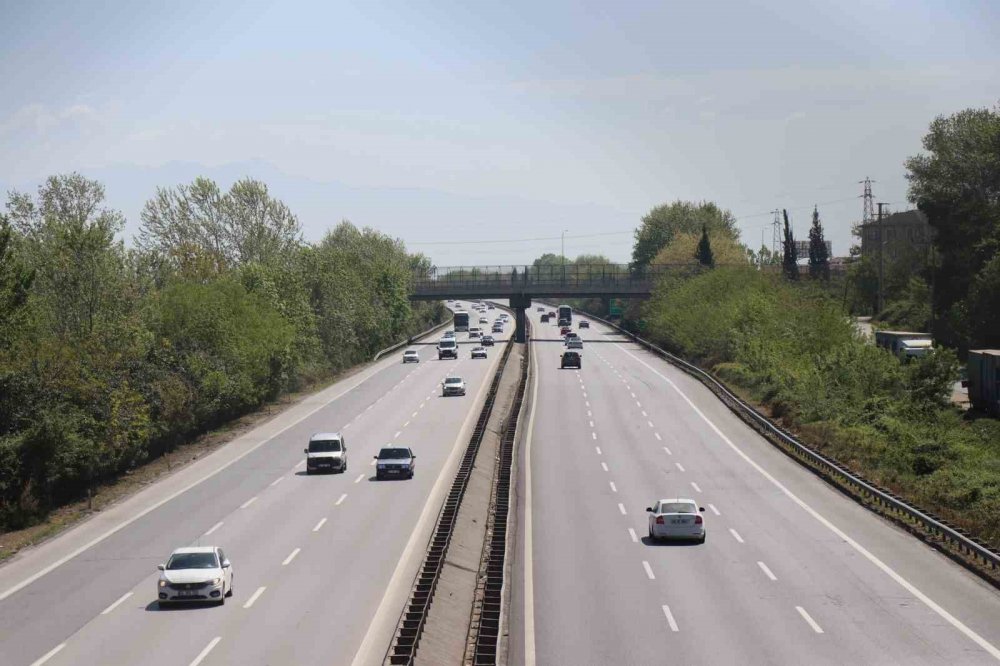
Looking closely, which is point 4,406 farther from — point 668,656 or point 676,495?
point 668,656

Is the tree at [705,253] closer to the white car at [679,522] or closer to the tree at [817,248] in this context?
the tree at [817,248]

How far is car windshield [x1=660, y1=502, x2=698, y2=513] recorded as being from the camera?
3722cm

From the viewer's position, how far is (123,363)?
194ft

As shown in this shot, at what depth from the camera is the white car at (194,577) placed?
28875 mm

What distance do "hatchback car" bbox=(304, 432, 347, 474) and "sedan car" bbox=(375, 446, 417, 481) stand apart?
2550 mm

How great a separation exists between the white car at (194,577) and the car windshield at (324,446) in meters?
23.1

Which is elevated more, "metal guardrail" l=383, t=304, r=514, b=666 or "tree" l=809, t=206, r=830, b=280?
"tree" l=809, t=206, r=830, b=280

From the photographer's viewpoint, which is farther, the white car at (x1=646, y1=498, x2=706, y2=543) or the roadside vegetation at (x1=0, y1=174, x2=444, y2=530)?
the roadside vegetation at (x1=0, y1=174, x2=444, y2=530)

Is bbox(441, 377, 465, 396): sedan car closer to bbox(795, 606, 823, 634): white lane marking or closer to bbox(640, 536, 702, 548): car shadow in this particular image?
bbox(640, 536, 702, 548): car shadow

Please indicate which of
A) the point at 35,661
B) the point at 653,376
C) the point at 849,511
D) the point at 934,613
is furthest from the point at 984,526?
the point at 653,376

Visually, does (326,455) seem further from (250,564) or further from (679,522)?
(679,522)

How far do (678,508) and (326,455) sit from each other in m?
19.7

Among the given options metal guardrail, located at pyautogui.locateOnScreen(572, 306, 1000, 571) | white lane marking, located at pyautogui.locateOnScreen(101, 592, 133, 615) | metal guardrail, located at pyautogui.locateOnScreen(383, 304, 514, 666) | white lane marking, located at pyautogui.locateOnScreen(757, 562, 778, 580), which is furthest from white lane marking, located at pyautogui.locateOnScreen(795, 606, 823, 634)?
white lane marking, located at pyautogui.locateOnScreen(101, 592, 133, 615)

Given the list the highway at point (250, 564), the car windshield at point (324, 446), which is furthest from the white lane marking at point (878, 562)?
the car windshield at point (324, 446)
